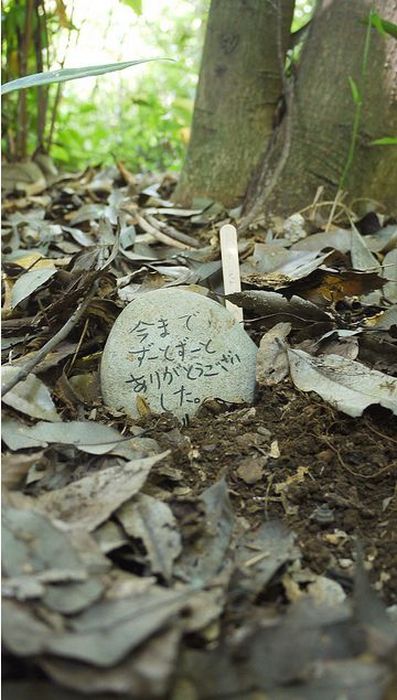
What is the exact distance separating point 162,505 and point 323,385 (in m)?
0.47

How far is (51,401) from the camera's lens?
133cm

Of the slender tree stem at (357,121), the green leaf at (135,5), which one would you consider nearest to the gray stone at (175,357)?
the slender tree stem at (357,121)

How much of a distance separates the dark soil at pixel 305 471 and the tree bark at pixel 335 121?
3.39 ft

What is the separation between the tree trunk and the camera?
8.09 ft

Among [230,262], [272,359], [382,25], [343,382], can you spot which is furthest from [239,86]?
[343,382]

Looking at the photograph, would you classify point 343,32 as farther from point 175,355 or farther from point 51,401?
point 51,401

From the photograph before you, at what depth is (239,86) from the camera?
2.50 meters

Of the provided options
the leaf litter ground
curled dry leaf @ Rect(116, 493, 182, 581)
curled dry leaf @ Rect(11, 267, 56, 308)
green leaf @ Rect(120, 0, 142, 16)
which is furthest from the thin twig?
green leaf @ Rect(120, 0, 142, 16)

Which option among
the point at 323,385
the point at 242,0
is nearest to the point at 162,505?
the point at 323,385

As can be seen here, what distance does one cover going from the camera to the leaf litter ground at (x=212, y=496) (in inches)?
29.5

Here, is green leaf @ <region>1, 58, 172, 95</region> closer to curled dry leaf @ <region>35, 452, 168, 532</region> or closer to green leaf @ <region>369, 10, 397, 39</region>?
curled dry leaf @ <region>35, 452, 168, 532</region>

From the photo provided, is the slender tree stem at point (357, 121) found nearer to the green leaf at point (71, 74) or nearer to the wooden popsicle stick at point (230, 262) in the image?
the wooden popsicle stick at point (230, 262)

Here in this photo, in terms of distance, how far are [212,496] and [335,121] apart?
161 centimetres

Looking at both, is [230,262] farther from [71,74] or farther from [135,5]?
[135,5]
